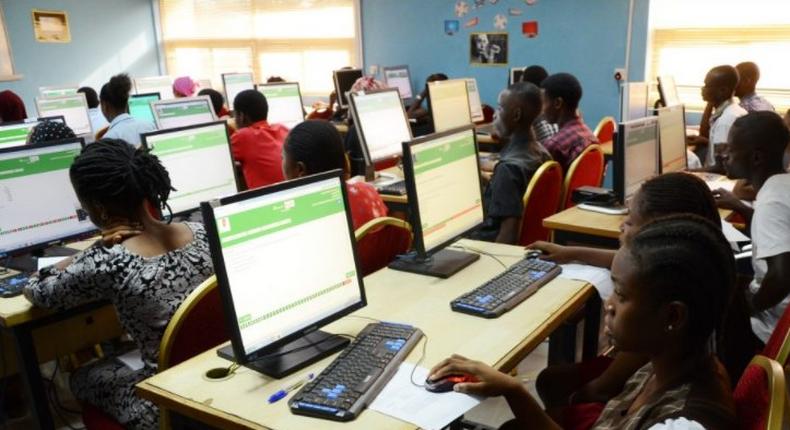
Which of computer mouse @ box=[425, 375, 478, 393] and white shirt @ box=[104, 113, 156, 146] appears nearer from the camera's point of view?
computer mouse @ box=[425, 375, 478, 393]

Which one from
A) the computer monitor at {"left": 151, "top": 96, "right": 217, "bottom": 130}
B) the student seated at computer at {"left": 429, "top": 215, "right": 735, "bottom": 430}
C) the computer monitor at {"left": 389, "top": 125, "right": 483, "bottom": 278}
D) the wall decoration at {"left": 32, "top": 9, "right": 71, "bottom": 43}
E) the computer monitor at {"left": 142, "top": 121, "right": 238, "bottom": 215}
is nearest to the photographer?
the student seated at computer at {"left": 429, "top": 215, "right": 735, "bottom": 430}

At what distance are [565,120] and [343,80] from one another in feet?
10.8

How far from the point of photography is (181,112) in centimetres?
407

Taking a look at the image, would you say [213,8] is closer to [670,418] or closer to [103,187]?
[103,187]

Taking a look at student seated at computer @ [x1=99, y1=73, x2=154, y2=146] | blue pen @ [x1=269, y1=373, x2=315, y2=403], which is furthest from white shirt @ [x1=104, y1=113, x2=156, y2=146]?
blue pen @ [x1=269, y1=373, x2=315, y2=403]

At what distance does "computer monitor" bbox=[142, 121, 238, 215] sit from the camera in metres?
2.78

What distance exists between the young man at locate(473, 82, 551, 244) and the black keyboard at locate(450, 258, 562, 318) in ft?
1.18

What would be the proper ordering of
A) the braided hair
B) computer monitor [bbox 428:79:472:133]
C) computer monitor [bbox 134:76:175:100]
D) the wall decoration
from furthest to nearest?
the wall decoration
computer monitor [bbox 134:76:175:100]
computer monitor [bbox 428:79:472:133]
the braided hair

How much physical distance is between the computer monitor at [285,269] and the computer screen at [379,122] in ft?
6.34

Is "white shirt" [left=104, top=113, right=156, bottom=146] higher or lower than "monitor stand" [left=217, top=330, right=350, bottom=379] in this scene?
higher

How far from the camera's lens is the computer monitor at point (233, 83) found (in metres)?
6.53

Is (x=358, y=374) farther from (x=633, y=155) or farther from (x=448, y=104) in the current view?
(x=448, y=104)

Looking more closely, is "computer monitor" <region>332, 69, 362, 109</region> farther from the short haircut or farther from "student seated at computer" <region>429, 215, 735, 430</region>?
"student seated at computer" <region>429, 215, 735, 430</region>

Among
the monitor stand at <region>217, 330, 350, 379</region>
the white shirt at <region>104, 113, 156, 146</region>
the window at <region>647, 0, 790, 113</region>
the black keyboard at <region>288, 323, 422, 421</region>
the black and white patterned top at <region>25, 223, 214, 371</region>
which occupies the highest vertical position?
the window at <region>647, 0, 790, 113</region>
